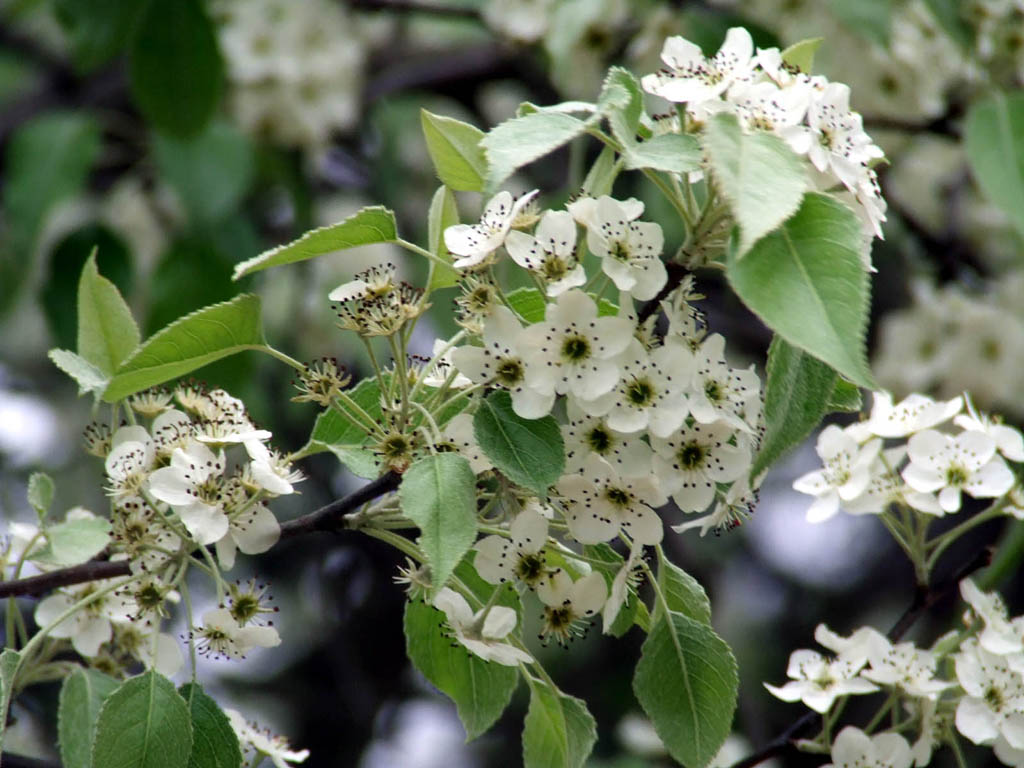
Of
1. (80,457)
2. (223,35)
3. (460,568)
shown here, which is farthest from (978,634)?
(80,457)

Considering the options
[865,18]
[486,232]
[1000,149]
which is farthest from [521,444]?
[865,18]

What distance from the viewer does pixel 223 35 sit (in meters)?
3.06

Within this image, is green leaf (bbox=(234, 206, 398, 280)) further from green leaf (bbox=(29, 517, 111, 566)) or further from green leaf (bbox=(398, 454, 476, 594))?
green leaf (bbox=(29, 517, 111, 566))

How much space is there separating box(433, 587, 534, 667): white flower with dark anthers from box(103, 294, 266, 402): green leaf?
10.4 inches

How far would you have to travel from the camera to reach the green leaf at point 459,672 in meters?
1.15

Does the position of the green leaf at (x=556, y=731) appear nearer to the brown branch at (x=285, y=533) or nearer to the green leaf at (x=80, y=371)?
the brown branch at (x=285, y=533)

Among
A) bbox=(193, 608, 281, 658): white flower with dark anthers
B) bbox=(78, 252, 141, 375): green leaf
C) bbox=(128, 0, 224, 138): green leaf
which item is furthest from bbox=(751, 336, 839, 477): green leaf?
bbox=(128, 0, 224, 138): green leaf

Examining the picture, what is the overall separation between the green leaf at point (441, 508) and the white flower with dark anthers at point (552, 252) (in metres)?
0.16

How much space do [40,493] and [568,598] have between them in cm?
53

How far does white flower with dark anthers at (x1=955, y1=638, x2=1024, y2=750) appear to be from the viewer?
1.12 metres

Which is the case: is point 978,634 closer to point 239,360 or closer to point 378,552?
point 239,360

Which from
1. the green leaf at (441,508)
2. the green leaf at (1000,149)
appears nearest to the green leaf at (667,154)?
the green leaf at (441,508)

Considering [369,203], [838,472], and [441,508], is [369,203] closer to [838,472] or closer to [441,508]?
[838,472]

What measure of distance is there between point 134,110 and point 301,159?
0.57 metres
